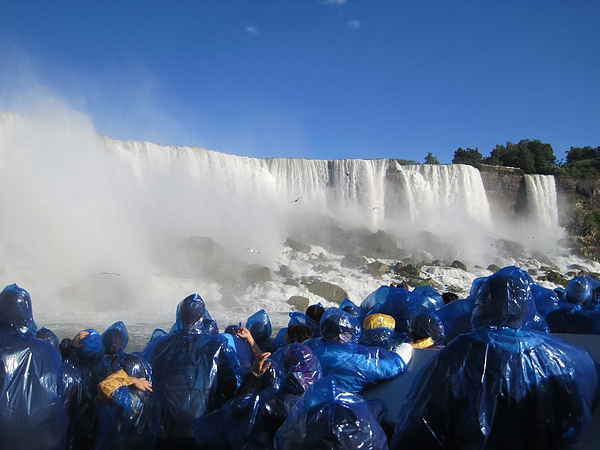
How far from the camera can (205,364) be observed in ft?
8.94

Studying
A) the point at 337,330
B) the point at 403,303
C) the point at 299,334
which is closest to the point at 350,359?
the point at 337,330

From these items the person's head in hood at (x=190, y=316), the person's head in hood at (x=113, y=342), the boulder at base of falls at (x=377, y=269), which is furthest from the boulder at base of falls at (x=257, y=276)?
the person's head in hood at (x=190, y=316)

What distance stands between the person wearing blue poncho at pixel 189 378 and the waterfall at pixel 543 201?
1408 inches

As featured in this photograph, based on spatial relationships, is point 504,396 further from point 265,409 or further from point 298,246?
point 298,246

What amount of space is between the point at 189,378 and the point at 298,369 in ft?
2.80

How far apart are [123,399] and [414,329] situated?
187 centimetres

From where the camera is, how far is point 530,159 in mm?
42688

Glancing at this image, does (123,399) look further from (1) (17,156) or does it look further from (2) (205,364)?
(1) (17,156)

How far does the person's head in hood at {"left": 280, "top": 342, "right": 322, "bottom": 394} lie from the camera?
2.10m

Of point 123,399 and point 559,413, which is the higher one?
point 559,413

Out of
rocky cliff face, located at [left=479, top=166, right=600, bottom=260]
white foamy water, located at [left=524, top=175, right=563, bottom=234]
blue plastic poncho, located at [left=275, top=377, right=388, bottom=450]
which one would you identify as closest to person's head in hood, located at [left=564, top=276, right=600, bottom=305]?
blue plastic poncho, located at [left=275, top=377, right=388, bottom=450]

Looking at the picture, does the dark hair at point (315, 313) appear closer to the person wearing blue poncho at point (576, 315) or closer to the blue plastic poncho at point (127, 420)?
the person wearing blue poncho at point (576, 315)

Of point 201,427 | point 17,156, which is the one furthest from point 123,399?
point 17,156

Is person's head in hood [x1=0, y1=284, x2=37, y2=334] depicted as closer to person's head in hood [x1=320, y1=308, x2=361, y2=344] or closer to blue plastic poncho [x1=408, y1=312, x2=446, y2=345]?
person's head in hood [x1=320, y1=308, x2=361, y2=344]
